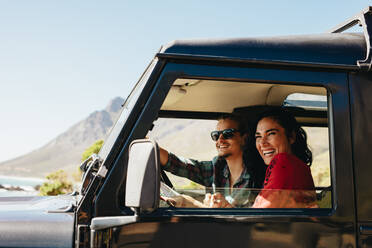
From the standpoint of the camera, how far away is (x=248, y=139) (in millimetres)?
2836

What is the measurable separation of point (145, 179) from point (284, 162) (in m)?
0.95

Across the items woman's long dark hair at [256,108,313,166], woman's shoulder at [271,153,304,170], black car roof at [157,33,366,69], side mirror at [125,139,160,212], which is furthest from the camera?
woman's long dark hair at [256,108,313,166]

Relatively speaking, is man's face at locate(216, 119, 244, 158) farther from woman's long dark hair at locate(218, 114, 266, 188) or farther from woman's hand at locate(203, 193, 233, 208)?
woman's hand at locate(203, 193, 233, 208)

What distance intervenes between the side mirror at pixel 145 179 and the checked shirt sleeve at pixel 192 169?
133 cm

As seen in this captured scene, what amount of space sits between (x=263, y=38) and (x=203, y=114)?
1414 millimetres

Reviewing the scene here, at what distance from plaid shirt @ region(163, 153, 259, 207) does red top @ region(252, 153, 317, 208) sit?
8cm

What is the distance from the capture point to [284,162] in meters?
2.34

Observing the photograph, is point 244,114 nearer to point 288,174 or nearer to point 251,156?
point 251,156

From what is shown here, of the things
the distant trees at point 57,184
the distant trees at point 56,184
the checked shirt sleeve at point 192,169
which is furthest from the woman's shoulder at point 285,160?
the distant trees at point 56,184

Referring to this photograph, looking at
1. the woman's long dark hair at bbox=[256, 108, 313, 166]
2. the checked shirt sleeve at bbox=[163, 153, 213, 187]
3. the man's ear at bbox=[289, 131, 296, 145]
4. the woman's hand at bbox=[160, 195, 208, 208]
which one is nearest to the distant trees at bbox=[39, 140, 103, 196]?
the checked shirt sleeve at bbox=[163, 153, 213, 187]

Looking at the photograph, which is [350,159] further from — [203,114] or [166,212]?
[203,114]

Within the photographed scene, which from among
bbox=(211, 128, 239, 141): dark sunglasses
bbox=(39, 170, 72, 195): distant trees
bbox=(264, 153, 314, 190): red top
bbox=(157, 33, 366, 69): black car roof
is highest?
bbox=(39, 170, 72, 195): distant trees

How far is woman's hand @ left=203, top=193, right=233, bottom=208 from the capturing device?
2.12 meters

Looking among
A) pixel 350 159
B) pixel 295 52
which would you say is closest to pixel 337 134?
pixel 350 159
